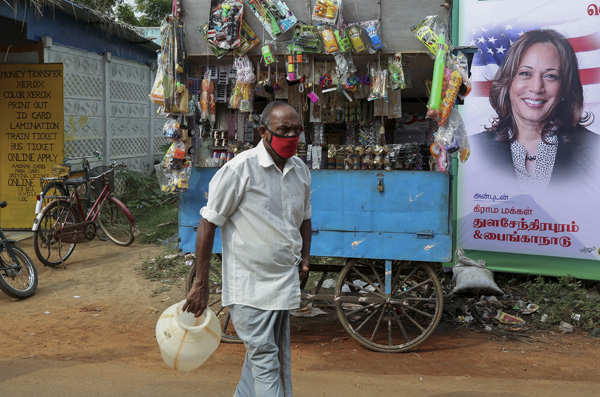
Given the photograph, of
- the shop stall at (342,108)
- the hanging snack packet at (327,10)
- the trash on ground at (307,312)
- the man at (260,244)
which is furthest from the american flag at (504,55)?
the man at (260,244)

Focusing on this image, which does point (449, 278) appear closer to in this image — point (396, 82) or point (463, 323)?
point (463, 323)

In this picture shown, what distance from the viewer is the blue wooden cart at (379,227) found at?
448cm

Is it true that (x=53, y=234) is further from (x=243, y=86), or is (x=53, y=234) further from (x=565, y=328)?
(x=565, y=328)

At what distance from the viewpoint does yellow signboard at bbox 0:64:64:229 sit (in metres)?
8.67

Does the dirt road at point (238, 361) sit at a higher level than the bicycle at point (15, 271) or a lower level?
lower

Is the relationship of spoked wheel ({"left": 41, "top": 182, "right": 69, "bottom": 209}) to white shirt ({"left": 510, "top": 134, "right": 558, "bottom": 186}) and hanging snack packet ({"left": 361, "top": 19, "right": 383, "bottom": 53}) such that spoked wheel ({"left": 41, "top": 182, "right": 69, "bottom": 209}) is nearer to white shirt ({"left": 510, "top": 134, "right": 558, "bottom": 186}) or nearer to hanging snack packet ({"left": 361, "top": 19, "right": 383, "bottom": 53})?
hanging snack packet ({"left": 361, "top": 19, "right": 383, "bottom": 53})

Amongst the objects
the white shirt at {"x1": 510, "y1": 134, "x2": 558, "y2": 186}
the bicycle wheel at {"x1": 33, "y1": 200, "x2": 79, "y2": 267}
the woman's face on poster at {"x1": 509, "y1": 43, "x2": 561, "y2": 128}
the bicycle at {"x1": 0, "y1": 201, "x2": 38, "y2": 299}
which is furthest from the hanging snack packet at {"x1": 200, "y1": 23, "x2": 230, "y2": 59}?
the bicycle wheel at {"x1": 33, "y1": 200, "x2": 79, "y2": 267}

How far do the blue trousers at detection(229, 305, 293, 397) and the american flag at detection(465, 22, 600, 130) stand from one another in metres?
4.38

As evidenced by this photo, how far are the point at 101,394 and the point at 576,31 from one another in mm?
5440

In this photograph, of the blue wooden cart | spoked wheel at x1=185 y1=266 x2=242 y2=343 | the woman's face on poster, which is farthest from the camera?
the woman's face on poster

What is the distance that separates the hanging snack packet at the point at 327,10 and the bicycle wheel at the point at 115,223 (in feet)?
15.0

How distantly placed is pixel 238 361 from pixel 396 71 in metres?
2.46

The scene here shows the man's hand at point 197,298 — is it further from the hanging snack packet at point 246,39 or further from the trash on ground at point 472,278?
the trash on ground at point 472,278

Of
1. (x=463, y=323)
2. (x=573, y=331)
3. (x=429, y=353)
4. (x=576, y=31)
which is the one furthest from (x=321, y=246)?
(x=576, y=31)
